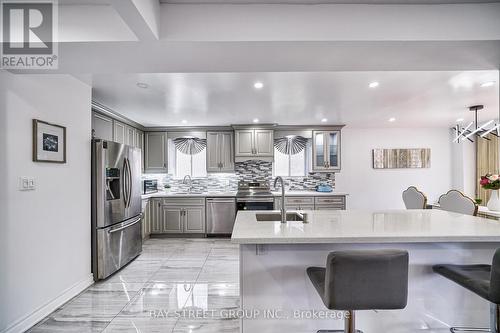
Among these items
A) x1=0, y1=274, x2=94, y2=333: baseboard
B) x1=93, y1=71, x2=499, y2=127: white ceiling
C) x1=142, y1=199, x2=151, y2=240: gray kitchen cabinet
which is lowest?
x1=0, y1=274, x2=94, y2=333: baseboard

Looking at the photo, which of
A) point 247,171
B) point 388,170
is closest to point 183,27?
point 247,171

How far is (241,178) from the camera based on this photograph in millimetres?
5520

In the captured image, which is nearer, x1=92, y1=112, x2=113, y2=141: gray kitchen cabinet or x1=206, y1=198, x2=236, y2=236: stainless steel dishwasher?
x1=92, y1=112, x2=113, y2=141: gray kitchen cabinet

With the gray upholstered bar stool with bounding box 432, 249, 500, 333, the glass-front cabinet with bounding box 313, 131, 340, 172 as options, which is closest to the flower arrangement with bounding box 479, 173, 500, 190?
the gray upholstered bar stool with bounding box 432, 249, 500, 333

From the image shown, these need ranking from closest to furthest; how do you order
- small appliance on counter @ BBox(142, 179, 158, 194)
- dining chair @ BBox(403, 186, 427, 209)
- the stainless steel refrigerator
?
the stainless steel refrigerator < dining chair @ BBox(403, 186, 427, 209) < small appliance on counter @ BBox(142, 179, 158, 194)

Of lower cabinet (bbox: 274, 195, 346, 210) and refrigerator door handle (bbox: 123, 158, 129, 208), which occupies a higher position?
refrigerator door handle (bbox: 123, 158, 129, 208)

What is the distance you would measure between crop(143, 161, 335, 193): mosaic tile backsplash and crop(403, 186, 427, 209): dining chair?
187cm

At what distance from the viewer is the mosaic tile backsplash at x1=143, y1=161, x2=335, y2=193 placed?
18.0ft

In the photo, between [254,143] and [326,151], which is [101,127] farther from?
[326,151]

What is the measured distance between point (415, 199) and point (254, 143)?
2.88 metres

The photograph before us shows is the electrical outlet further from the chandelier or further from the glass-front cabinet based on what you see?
the glass-front cabinet

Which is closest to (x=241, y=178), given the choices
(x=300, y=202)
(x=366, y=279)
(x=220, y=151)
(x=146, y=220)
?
(x=220, y=151)

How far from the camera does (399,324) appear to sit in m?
1.89

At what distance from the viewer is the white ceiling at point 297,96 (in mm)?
2695
